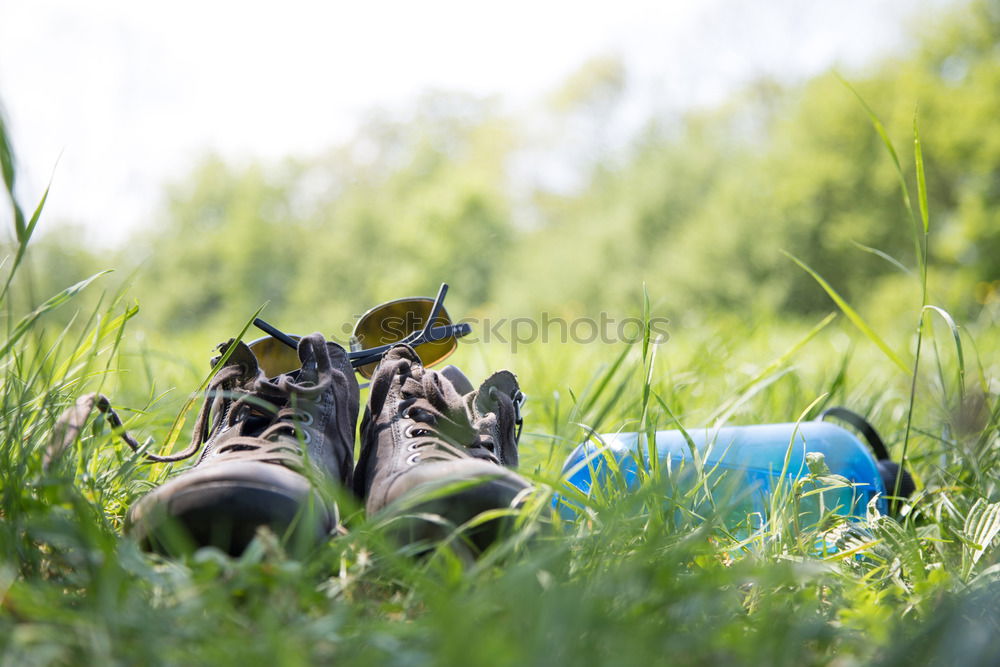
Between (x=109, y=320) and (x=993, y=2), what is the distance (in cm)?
1586

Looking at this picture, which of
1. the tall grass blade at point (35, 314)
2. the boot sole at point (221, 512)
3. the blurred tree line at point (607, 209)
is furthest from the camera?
the blurred tree line at point (607, 209)

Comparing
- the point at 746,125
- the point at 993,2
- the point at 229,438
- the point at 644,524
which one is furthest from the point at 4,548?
the point at 746,125

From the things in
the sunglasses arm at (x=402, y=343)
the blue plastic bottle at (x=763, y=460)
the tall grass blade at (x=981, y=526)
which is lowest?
the tall grass blade at (x=981, y=526)

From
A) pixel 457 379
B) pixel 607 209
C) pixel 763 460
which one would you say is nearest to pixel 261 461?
pixel 457 379

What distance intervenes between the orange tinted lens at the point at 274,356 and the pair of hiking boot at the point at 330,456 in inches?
5.5

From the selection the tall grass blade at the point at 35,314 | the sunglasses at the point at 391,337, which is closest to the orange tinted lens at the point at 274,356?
the sunglasses at the point at 391,337

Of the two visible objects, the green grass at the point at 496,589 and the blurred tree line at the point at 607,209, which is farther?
the blurred tree line at the point at 607,209

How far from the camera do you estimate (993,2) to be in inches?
512

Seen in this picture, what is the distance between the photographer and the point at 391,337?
1.73 m

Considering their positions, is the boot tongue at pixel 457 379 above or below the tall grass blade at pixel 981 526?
above

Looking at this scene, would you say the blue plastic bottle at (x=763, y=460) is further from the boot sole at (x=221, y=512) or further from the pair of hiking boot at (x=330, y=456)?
the boot sole at (x=221, y=512)

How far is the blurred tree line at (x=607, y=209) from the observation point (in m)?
12.1

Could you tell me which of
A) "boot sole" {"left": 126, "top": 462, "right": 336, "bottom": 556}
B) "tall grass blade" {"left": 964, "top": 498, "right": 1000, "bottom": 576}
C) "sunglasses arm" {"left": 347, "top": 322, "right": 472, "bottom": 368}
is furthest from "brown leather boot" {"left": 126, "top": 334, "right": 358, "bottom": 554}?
"tall grass blade" {"left": 964, "top": 498, "right": 1000, "bottom": 576}

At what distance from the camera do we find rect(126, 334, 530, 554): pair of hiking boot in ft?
3.19
